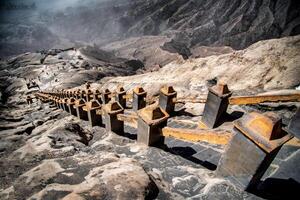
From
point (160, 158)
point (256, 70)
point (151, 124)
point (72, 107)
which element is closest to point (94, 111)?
point (72, 107)

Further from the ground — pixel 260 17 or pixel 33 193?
pixel 260 17

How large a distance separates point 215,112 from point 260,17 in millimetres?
53541

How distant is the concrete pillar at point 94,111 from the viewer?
541cm

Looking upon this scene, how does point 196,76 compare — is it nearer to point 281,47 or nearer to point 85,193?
point 281,47

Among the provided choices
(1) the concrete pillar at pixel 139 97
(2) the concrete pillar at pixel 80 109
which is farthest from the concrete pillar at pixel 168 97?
(2) the concrete pillar at pixel 80 109

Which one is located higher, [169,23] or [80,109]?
[169,23]

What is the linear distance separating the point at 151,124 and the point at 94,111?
111 inches

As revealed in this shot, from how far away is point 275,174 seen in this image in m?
2.79

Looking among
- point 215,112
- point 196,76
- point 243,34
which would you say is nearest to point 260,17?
point 243,34

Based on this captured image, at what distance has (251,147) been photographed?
2.13 meters

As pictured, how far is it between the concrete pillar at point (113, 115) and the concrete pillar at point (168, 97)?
1275mm

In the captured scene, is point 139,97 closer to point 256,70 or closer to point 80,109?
point 80,109

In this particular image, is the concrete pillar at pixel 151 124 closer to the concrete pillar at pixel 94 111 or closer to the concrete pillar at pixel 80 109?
the concrete pillar at pixel 94 111

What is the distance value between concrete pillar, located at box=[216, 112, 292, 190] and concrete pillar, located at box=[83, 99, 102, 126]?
372 cm
